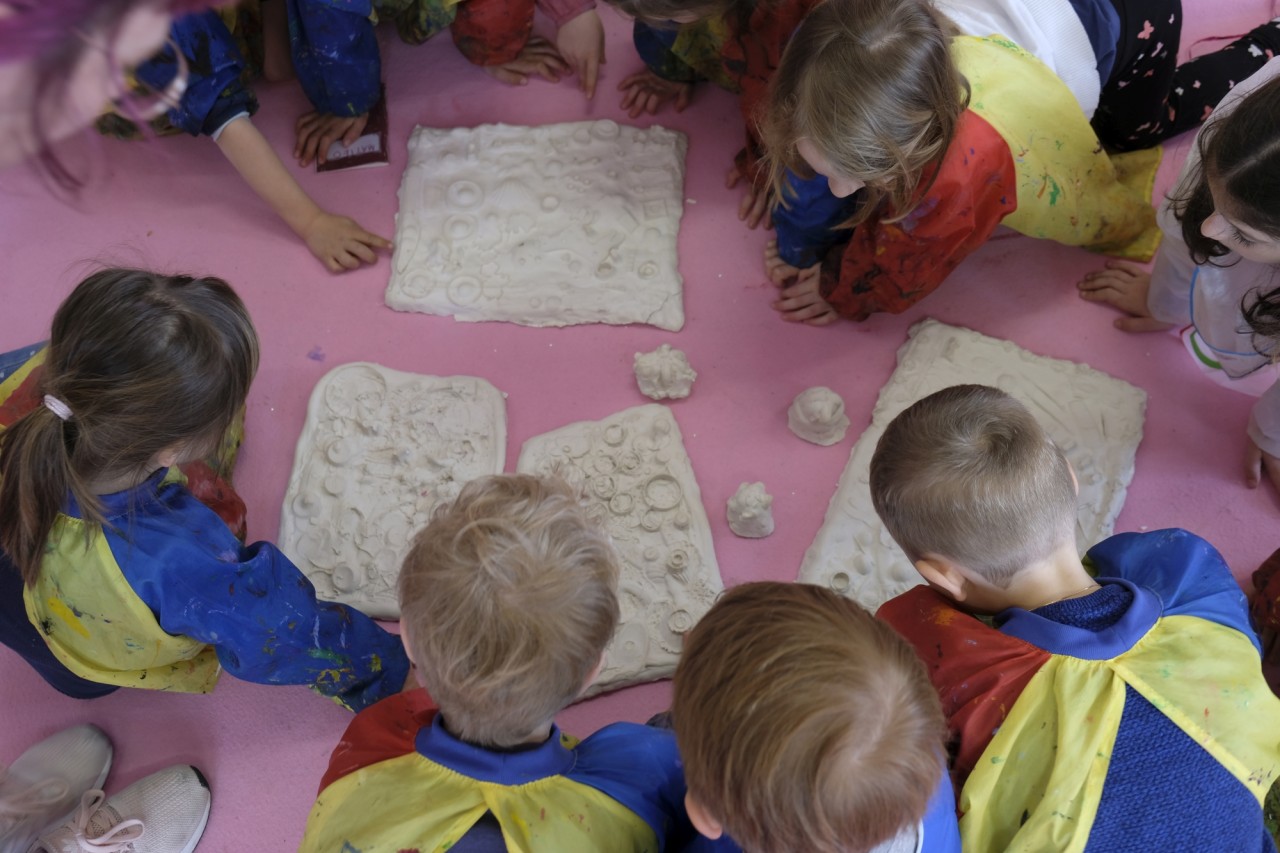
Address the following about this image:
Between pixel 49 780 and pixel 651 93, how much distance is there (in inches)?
54.6

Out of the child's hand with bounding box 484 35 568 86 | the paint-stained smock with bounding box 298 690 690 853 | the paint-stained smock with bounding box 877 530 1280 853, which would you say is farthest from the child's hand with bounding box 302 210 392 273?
the paint-stained smock with bounding box 877 530 1280 853

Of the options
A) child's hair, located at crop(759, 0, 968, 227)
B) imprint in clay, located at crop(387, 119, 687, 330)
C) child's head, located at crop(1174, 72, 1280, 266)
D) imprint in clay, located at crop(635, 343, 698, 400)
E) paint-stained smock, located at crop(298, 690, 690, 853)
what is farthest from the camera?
imprint in clay, located at crop(387, 119, 687, 330)

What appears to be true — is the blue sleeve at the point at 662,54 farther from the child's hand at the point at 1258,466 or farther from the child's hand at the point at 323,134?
the child's hand at the point at 1258,466

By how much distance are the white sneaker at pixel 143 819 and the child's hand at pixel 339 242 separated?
79cm

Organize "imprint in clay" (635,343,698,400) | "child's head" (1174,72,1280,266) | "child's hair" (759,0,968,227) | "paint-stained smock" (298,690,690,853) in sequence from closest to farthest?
1. "paint-stained smock" (298,690,690,853)
2. "child's head" (1174,72,1280,266)
3. "child's hair" (759,0,968,227)
4. "imprint in clay" (635,343,698,400)

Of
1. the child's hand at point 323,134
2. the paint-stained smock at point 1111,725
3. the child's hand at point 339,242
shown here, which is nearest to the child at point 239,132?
the child's hand at point 339,242

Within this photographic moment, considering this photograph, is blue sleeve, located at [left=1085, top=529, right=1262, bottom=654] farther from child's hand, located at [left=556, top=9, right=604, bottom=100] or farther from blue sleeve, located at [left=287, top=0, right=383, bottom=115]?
blue sleeve, located at [left=287, top=0, right=383, bottom=115]

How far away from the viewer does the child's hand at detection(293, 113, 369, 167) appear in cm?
167

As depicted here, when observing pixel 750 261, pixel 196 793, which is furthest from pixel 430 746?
pixel 750 261

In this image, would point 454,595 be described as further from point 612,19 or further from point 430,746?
point 612,19

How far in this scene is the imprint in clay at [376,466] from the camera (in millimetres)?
1344

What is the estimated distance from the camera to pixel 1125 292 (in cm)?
151

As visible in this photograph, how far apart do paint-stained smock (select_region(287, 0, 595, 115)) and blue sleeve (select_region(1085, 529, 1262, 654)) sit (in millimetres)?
1242

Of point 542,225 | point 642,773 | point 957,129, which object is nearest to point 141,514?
point 642,773
